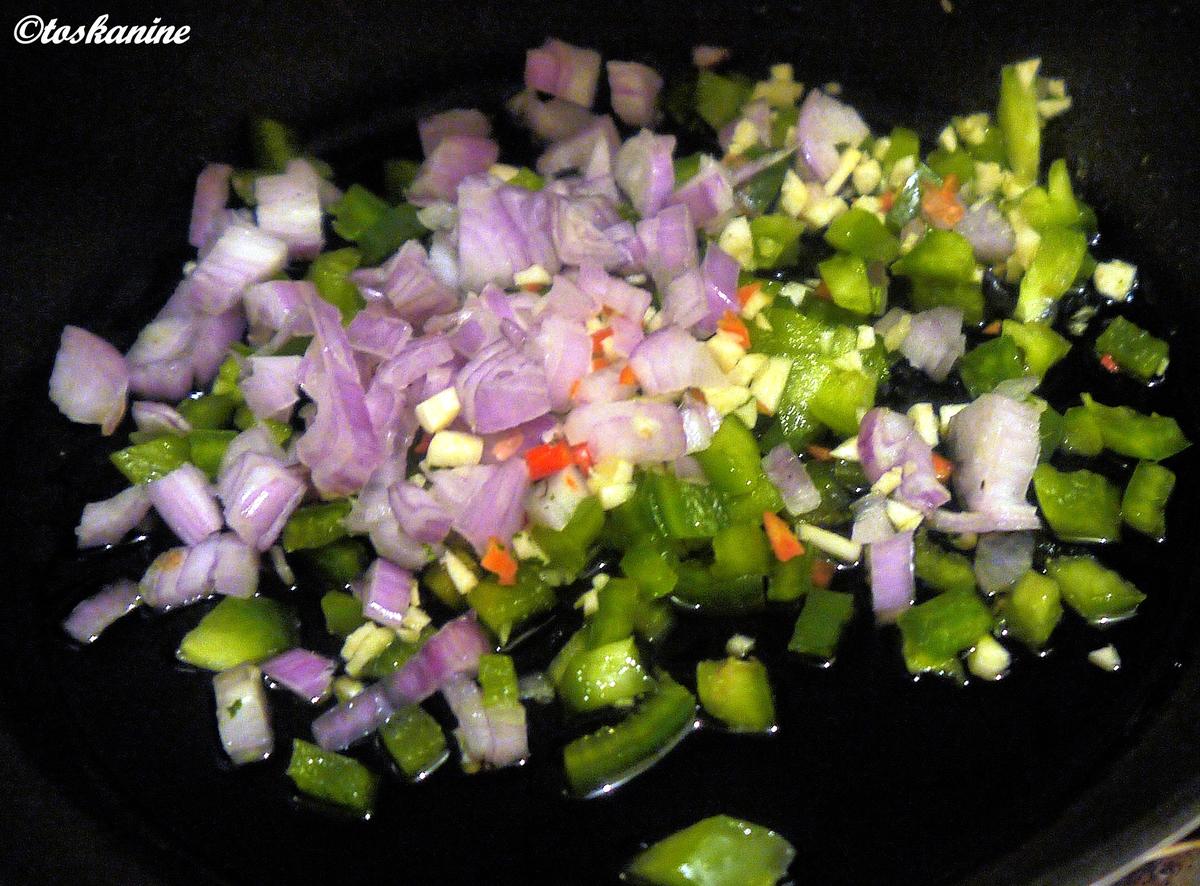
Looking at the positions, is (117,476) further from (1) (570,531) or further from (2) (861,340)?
(2) (861,340)

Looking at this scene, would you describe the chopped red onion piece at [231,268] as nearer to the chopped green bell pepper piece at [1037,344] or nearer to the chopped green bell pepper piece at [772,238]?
the chopped green bell pepper piece at [772,238]

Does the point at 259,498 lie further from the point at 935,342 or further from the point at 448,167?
the point at 935,342

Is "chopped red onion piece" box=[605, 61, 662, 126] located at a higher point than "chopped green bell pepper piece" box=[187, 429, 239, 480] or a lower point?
higher

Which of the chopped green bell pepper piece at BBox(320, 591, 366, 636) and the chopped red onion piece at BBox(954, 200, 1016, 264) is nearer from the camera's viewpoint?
the chopped green bell pepper piece at BBox(320, 591, 366, 636)

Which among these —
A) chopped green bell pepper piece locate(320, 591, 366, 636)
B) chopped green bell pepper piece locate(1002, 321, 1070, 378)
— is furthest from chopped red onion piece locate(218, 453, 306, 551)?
chopped green bell pepper piece locate(1002, 321, 1070, 378)

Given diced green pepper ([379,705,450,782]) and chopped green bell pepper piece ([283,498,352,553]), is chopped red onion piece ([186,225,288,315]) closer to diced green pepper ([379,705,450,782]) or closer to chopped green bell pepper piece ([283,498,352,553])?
chopped green bell pepper piece ([283,498,352,553])

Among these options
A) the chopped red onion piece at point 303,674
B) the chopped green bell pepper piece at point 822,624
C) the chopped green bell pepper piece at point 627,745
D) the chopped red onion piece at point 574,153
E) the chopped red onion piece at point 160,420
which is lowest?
the chopped green bell pepper piece at point 627,745

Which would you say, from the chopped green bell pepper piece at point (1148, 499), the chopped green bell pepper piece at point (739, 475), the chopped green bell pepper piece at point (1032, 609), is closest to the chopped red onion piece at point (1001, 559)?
the chopped green bell pepper piece at point (1032, 609)

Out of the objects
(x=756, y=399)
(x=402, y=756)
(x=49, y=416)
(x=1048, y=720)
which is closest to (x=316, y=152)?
(x=49, y=416)
